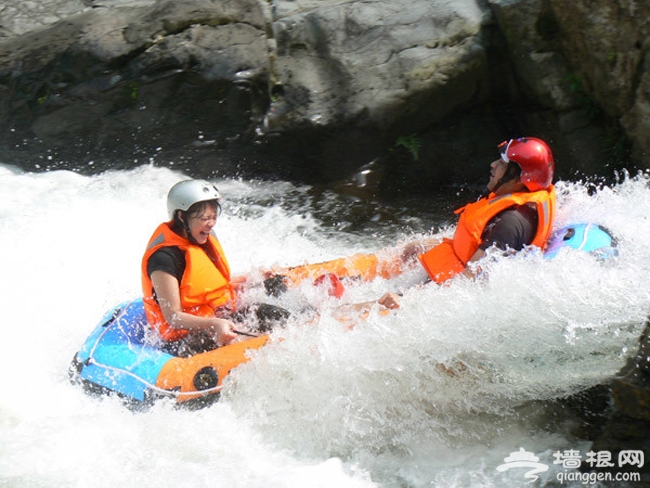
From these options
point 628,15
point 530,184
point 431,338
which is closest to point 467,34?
point 628,15

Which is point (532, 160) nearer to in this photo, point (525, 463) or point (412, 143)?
point (525, 463)

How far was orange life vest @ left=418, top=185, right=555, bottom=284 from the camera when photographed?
485 cm

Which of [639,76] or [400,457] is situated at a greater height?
[639,76]

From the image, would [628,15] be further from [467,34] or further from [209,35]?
[209,35]

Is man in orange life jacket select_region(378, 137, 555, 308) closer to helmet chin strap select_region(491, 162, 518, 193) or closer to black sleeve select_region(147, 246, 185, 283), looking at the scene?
helmet chin strap select_region(491, 162, 518, 193)

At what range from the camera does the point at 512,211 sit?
4.80 metres

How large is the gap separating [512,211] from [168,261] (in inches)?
81.0

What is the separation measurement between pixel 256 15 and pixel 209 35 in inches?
21.7

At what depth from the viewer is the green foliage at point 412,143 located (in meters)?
7.99

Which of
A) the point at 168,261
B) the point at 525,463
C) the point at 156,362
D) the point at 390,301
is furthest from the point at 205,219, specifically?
the point at 525,463

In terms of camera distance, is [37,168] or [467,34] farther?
[37,168]

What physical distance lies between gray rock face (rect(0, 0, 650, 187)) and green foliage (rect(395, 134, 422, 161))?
13 millimetres

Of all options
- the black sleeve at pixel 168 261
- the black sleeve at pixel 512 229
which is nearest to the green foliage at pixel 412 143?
the black sleeve at pixel 512 229

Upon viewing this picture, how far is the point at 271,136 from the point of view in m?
8.22
